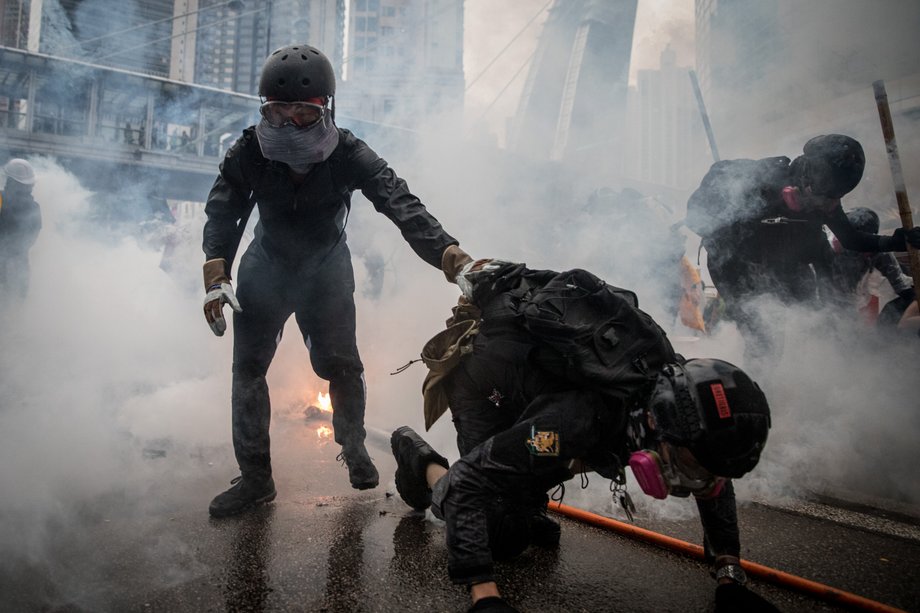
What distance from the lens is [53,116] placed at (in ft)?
42.3

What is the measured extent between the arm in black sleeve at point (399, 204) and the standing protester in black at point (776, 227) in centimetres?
255

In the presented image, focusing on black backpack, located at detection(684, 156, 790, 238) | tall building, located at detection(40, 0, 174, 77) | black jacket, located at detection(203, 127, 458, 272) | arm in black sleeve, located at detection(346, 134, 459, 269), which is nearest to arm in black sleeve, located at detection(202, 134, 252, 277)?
black jacket, located at detection(203, 127, 458, 272)

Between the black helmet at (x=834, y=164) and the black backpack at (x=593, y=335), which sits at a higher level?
the black helmet at (x=834, y=164)

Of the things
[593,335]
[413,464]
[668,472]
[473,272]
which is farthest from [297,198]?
[668,472]

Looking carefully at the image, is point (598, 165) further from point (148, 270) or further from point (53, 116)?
point (53, 116)

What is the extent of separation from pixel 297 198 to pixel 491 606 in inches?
76.5

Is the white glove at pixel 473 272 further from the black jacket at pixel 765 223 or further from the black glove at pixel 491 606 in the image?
the black jacket at pixel 765 223

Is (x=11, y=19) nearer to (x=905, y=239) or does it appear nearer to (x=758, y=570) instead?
(x=905, y=239)

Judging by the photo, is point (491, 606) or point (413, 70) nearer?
point (491, 606)

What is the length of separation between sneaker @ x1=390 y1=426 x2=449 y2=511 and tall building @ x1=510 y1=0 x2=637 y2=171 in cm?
959

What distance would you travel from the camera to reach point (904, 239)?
339cm

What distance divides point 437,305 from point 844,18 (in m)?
5.33

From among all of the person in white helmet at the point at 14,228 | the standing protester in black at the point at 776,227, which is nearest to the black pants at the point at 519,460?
the standing protester in black at the point at 776,227

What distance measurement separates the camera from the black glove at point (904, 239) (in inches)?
131
